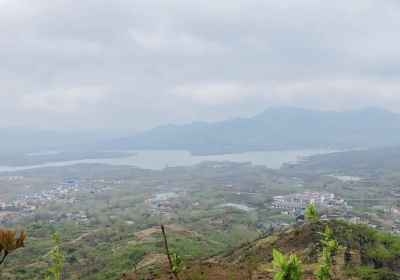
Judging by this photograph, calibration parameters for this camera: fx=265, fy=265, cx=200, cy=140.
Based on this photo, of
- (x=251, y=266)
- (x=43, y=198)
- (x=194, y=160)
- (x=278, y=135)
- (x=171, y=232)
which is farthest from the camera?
(x=278, y=135)

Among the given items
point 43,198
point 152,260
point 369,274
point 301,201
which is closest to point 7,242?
point 369,274

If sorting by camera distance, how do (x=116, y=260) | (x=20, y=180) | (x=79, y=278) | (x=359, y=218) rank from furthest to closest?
(x=20, y=180), (x=359, y=218), (x=116, y=260), (x=79, y=278)

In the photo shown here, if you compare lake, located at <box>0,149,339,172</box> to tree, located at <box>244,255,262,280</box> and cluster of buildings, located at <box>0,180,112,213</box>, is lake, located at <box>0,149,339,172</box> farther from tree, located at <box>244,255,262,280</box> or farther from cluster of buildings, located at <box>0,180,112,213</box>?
tree, located at <box>244,255,262,280</box>

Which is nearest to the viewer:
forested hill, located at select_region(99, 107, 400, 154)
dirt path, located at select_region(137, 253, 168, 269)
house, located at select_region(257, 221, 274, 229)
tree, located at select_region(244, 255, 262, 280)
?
tree, located at select_region(244, 255, 262, 280)

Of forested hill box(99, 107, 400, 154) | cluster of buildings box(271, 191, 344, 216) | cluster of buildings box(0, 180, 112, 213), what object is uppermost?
forested hill box(99, 107, 400, 154)

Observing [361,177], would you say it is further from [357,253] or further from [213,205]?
[357,253]

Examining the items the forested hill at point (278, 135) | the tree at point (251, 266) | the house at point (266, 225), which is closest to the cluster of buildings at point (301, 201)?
the house at point (266, 225)

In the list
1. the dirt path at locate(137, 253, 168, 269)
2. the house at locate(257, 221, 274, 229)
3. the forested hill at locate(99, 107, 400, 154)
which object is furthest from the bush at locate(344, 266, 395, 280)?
the forested hill at locate(99, 107, 400, 154)

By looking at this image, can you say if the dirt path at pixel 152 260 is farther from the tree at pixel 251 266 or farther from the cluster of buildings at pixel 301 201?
the cluster of buildings at pixel 301 201

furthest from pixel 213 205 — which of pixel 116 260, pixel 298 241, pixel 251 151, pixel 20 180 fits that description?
pixel 251 151

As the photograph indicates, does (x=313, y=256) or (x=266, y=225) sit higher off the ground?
(x=313, y=256)

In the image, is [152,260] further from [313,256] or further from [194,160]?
[194,160]
